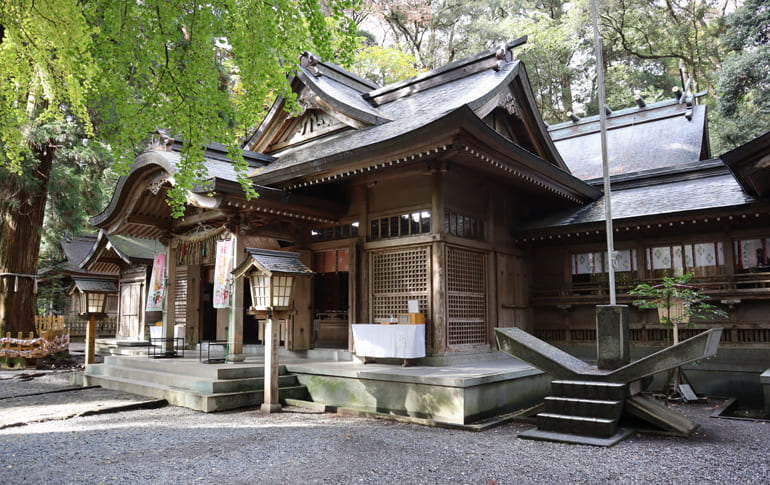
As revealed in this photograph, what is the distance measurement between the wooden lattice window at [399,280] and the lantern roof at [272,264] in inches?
90.2

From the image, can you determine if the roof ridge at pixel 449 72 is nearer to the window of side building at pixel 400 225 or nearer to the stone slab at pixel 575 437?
the window of side building at pixel 400 225

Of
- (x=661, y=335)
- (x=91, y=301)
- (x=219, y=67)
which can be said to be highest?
(x=219, y=67)

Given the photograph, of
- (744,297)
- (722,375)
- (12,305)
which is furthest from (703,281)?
(12,305)

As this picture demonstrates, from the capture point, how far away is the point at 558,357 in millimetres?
7141

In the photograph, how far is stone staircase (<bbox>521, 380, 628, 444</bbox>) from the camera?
6.09m

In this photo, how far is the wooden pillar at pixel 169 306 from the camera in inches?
477

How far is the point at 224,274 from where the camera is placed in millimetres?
10414

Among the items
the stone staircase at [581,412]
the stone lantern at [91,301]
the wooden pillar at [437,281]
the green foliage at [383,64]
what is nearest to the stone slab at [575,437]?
the stone staircase at [581,412]

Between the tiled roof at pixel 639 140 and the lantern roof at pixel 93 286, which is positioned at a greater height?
the tiled roof at pixel 639 140

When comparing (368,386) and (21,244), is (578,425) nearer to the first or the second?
(368,386)

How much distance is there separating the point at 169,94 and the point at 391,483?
5.39 m

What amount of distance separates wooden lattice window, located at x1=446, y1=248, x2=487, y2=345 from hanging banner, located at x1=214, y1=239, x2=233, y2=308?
4.28 m

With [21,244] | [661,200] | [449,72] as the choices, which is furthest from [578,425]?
[21,244]

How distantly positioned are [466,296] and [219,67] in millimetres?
9926
